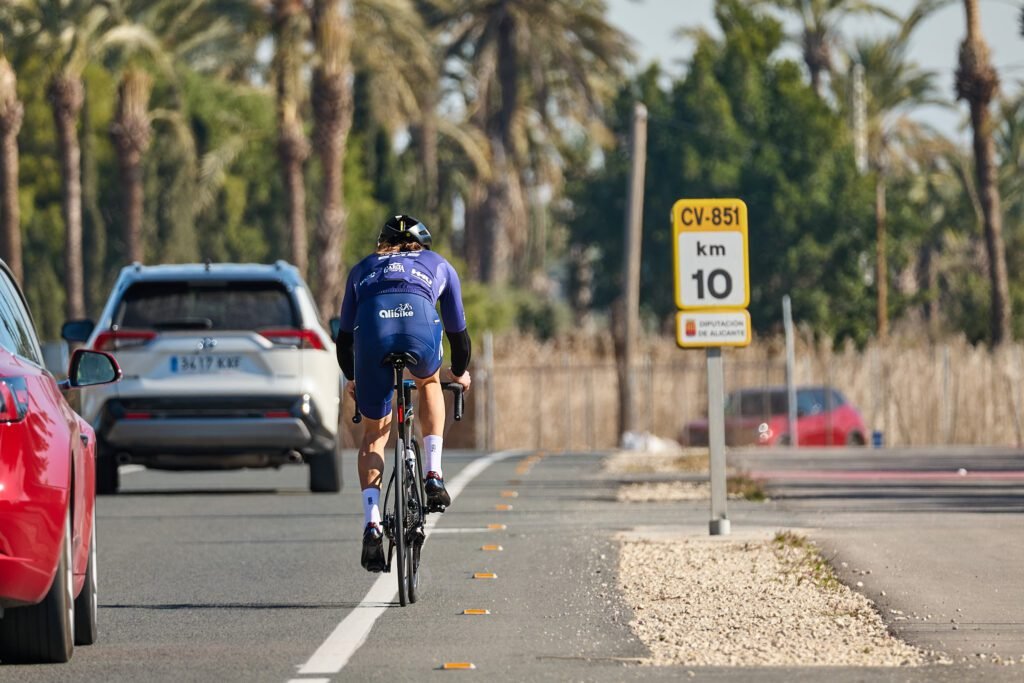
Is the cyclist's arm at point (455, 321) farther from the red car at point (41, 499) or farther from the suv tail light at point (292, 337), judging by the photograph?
the suv tail light at point (292, 337)

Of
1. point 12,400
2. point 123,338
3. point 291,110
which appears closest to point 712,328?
point 123,338

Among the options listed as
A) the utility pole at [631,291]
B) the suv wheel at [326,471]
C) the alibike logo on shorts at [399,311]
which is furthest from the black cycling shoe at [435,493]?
the utility pole at [631,291]

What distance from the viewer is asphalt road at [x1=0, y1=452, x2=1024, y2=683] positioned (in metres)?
9.09

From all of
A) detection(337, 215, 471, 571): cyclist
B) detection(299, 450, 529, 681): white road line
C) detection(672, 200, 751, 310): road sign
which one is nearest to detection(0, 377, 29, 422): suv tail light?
detection(299, 450, 529, 681): white road line

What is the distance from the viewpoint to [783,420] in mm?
36719

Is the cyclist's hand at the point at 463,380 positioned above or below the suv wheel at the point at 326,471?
above

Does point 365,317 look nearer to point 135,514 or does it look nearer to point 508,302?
point 135,514

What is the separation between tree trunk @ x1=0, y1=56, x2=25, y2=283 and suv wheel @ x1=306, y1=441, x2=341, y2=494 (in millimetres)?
24115

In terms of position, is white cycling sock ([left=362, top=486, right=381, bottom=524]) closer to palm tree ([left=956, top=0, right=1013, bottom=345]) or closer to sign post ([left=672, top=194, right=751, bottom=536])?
sign post ([left=672, top=194, right=751, bottom=536])

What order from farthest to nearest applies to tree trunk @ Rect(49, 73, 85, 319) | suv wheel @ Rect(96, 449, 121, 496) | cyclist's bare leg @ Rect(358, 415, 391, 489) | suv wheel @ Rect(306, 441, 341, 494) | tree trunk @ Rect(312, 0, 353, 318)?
1. tree trunk @ Rect(49, 73, 85, 319)
2. tree trunk @ Rect(312, 0, 353, 318)
3. suv wheel @ Rect(306, 441, 341, 494)
4. suv wheel @ Rect(96, 449, 121, 496)
5. cyclist's bare leg @ Rect(358, 415, 391, 489)

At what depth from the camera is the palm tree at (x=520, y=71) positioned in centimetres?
5172

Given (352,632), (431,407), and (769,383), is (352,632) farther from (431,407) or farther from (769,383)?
(769,383)

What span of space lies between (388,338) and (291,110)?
109 feet

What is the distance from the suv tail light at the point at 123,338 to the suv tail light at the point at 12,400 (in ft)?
33.6
